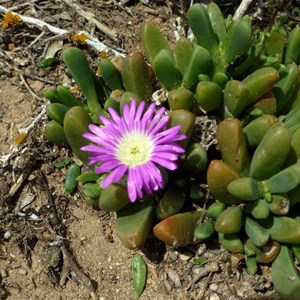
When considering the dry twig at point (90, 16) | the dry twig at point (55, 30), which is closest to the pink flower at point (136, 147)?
the dry twig at point (55, 30)

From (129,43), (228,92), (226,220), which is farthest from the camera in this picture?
(129,43)

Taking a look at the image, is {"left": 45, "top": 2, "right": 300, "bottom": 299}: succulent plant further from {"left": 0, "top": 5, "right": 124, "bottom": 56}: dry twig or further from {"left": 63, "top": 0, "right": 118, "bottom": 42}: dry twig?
{"left": 63, "top": 0, "right": 118, "bottom": 42}: dry twig

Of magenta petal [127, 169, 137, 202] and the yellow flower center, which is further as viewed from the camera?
the yellow flower center

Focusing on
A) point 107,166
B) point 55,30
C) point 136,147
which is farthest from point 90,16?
point 107,166

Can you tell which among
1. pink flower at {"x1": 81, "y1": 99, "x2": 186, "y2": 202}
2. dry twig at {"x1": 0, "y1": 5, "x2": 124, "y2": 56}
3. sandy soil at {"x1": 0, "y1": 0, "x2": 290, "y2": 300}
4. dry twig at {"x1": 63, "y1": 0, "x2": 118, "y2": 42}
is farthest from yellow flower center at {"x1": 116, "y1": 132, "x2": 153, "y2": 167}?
dry twig at {"x1": 63, "y1": 0, "x2": 118, "y2": 42}

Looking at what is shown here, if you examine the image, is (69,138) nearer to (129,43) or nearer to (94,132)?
(94,132)

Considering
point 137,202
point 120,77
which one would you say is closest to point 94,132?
point 137,202

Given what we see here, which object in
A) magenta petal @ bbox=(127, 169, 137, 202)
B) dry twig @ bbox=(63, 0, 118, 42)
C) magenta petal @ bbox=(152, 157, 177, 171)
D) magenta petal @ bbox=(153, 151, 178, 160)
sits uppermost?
dry twig @ bbox=(63, 0, 118, 42)
